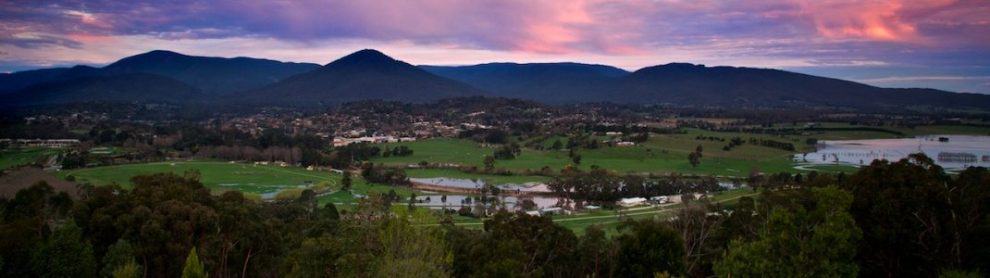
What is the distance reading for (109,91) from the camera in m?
163

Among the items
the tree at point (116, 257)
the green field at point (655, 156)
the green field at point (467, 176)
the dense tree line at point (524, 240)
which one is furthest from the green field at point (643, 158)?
the tree at point (116, 257)

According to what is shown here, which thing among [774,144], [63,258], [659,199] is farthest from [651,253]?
[774,144]

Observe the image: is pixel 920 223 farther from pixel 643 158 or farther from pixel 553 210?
pixel 643 158

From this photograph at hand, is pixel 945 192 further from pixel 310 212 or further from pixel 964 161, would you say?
pixel 964 161

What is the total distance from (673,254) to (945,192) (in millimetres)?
6384

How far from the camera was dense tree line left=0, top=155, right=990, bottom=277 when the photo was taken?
44.9ft

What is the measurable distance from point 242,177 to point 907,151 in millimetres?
57645

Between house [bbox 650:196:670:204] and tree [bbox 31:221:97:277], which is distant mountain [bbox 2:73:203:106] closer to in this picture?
house [bbox 650:196:670:204]

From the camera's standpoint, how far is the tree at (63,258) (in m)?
16.0

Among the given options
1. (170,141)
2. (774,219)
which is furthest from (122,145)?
(774,219)

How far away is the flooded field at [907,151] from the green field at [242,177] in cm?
3812

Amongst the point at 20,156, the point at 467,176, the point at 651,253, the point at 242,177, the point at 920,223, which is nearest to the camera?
the point at 920,223

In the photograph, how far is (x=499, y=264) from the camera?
15.2 meters

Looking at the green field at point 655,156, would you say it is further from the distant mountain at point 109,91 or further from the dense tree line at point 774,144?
the distant mountain at point 109,91
